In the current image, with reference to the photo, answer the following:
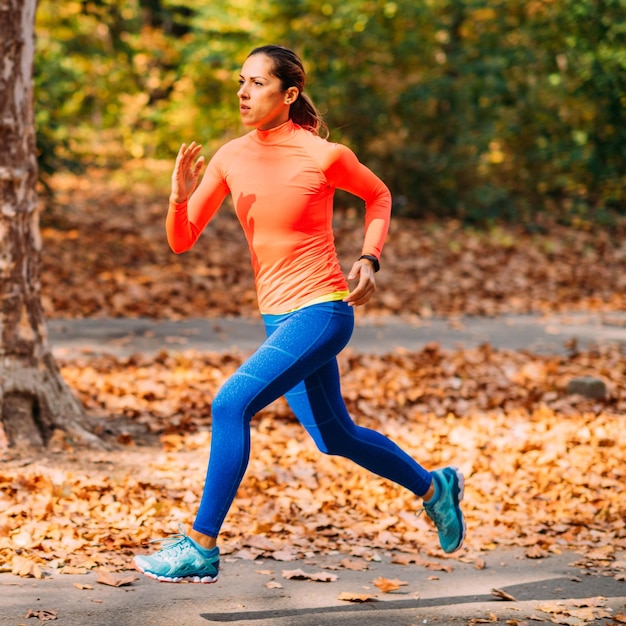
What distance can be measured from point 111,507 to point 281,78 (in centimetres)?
262

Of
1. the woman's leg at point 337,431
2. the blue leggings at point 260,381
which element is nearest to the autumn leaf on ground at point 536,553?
the woman's leg at point 337,431

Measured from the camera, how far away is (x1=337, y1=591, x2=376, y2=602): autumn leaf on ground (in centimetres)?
435

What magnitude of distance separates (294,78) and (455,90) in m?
15.6

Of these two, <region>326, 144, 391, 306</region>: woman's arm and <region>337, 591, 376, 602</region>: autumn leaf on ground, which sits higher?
<region>326, 144, 391, 306</region>: woman's arm

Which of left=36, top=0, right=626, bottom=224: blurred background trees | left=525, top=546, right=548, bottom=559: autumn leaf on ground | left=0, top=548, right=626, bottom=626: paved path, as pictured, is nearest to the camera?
left=0, top=548, right=626, bottom=626: paved path

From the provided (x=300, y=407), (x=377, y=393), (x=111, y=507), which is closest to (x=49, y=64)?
(x=377, y=393)

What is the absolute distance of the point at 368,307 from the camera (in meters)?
12.9

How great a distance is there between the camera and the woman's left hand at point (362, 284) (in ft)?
12.5

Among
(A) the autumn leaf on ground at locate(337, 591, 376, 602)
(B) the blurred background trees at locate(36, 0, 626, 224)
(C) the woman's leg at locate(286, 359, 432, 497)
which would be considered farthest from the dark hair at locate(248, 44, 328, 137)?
(B) the blurred background trees at locate(36, 0, 626, 224)

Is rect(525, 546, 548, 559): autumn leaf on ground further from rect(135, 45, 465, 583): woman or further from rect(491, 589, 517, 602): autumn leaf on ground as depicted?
rect(135, 45, 465, 583): woman

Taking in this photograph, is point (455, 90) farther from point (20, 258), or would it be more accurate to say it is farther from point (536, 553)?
point (536, 553)

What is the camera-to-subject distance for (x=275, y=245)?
3924mm

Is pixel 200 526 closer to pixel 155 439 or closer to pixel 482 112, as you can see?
pixel 155 439

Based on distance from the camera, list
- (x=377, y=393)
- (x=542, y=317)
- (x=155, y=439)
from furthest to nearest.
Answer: (x=542, y=317), (x=377, y=393), (x=155, y=439)
